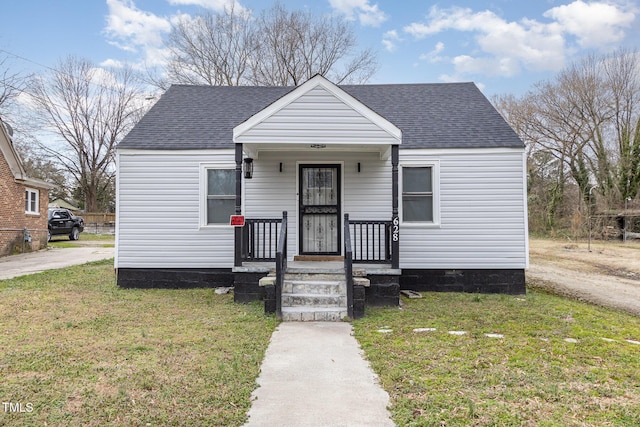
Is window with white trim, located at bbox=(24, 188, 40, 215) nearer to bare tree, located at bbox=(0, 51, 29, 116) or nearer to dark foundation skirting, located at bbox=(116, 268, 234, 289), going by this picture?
bare tree, located at bbox=(0, 51, 29, 116)

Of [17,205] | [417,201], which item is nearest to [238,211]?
[417,201]

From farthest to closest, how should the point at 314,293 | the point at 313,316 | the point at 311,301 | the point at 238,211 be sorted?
the point at 238,211, the point at 314,293, the point at 311,301, the point at 313,316

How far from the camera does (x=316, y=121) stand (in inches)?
259

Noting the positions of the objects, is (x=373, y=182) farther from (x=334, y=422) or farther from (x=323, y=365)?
(x=334, y=422)

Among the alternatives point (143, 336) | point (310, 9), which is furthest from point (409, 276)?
point (310, 9)

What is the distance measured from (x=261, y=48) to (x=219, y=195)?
18.9m

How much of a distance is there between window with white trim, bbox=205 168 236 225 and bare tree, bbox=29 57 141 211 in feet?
94.0

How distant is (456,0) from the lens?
44.5 feet

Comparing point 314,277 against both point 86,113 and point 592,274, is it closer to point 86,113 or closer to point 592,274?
point 592,274

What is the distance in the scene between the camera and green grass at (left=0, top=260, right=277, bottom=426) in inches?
111

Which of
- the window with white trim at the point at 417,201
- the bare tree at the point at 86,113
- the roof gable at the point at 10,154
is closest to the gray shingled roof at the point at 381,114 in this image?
the window with white trim at the point at 417,201

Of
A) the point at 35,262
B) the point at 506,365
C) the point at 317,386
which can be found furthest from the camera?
the point at 35,262

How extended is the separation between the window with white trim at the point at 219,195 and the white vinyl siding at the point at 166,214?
157 millimetres

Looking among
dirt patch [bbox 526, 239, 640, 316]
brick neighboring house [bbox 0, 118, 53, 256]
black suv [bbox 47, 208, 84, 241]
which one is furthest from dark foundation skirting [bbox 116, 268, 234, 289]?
black suv [bbox 47, 208, 84, 241]
